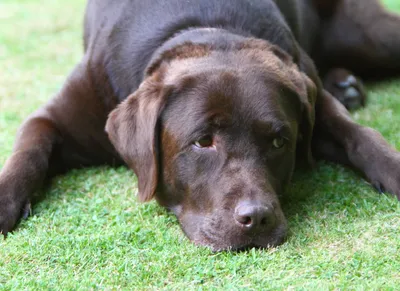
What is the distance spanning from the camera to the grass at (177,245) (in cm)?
234

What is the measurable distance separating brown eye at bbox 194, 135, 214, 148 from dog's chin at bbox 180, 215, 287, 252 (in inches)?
11.1

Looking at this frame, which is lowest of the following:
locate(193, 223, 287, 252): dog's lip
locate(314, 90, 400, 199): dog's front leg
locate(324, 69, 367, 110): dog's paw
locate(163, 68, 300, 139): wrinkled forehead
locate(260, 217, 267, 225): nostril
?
locate(324, 69, 367, 110): dog's paw

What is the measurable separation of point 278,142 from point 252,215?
1.42ft

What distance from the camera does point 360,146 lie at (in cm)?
318

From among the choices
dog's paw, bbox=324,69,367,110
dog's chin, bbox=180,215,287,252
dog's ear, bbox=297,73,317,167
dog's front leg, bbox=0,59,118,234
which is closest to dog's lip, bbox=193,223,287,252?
dog's chin, bbox=180,215,287,252

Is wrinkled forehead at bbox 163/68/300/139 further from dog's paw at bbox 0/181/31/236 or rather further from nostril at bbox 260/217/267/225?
dog's paw at bbox 0/181/31/236

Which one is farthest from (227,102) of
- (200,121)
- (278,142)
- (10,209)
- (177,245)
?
(10,209)

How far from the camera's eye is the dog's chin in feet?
8.19

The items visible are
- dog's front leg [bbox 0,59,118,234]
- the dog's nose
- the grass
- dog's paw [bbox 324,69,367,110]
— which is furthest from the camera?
dog's paw [bbox 324,69,367,110]

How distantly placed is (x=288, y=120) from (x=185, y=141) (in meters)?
0.44

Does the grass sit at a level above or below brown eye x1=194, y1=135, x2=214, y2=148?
below

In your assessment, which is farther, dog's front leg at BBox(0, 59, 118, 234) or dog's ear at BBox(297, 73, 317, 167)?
dog's front leg at BBox(0, 59, 118, 234)

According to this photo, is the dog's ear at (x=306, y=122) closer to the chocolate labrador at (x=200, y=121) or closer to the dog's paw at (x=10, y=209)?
the chocolate labrador at (x=200, y=121)

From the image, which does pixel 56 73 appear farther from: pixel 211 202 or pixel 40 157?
pixel 211 202
